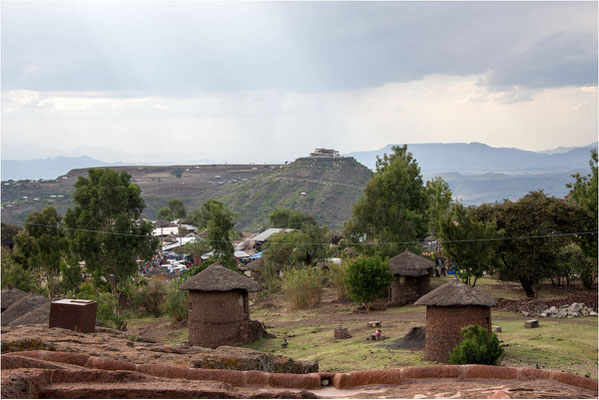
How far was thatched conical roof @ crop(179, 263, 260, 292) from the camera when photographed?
2241 centimetres

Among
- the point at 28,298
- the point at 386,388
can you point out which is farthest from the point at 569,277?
the point at 386,388

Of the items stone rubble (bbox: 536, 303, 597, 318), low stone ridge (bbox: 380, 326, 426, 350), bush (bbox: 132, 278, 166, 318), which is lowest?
bush (bbox: 132, 278, 166, 318)

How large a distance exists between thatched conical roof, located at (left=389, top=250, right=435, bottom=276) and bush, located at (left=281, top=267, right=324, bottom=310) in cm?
496

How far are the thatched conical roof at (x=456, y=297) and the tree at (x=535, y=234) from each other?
11.8 m

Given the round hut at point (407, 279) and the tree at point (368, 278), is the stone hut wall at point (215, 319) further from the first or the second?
the round hut at point (407, 279)

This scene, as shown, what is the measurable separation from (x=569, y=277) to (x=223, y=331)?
2313cm

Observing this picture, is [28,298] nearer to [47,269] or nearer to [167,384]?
[47,269]

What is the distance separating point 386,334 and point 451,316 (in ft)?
17.9

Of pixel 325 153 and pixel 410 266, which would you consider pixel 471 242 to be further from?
pixel 325 153

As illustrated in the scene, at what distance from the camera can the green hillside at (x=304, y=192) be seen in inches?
4350

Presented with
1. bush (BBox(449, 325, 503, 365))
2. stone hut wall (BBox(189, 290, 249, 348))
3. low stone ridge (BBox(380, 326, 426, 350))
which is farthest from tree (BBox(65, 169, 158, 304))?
bush (BBox(449, 325, 503, 365))

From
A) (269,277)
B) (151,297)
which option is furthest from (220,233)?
(269,277)

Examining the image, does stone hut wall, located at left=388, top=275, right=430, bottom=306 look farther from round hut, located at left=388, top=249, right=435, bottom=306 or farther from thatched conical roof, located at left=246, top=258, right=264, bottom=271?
thatched conical roof, located at left=246, top=258, right=264, bottom=271

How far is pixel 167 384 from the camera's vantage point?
5695 millimetres
